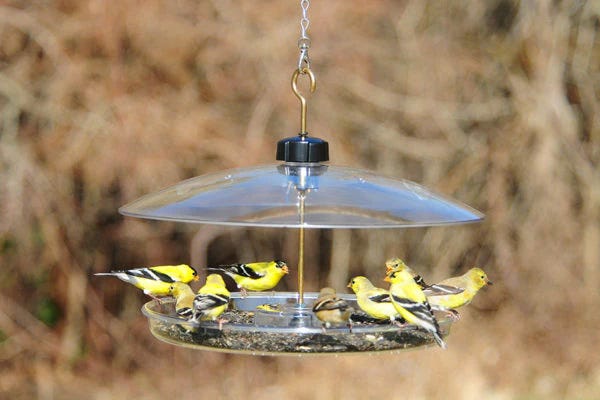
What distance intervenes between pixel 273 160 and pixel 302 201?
426 cm

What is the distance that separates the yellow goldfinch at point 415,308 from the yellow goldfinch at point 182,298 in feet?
2.22

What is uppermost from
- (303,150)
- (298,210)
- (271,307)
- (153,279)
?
(303,150)

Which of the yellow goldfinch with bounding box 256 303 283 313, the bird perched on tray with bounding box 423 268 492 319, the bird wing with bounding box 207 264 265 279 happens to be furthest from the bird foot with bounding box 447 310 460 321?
the bird wing with bounding box 207 264 265 279

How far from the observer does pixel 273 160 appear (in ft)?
23.7

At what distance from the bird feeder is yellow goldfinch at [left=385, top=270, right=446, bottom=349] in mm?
54

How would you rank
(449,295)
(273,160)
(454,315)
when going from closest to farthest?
(454,315), (449,295), (273,160)

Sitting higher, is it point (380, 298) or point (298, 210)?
point (298, 210)

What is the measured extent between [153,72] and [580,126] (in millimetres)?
3172

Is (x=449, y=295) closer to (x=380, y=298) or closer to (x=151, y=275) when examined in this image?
(x=380, y=298)

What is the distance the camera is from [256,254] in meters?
7.71

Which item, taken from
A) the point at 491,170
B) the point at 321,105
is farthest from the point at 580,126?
the point at 321,105

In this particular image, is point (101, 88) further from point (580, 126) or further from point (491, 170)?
point (580, 126)

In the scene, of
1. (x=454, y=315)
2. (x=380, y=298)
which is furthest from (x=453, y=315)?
(x=380, y=298)

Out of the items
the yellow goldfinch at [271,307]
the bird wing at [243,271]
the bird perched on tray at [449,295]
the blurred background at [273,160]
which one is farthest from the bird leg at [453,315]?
the blurred background at [273,160]
